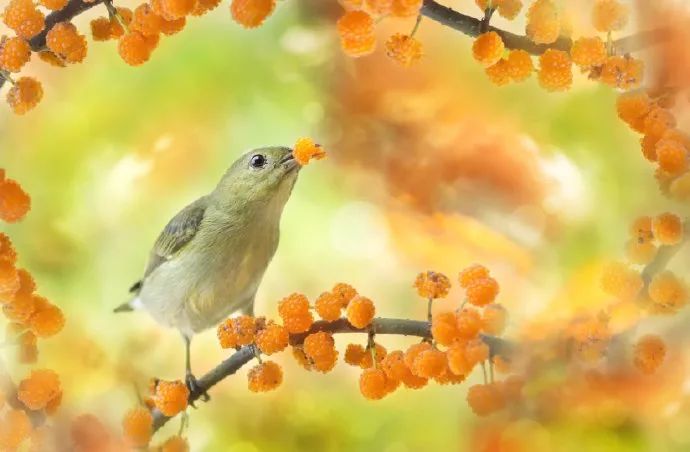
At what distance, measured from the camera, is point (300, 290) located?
67cm

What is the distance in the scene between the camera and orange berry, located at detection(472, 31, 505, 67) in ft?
1.48

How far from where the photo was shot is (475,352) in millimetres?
456

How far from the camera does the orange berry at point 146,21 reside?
485 mm

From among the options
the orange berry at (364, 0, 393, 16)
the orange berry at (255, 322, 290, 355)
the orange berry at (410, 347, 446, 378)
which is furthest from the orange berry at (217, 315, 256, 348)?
the orange berry at (364, 0, 393, 16)

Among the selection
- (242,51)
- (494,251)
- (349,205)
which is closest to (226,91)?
(242,51)

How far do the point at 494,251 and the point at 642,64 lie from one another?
0.62ft

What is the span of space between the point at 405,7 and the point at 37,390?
0.37 m

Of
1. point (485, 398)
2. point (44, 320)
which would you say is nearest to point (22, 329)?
point (44, 320)

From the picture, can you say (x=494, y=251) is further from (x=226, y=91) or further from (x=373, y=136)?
(x=226, y=91)

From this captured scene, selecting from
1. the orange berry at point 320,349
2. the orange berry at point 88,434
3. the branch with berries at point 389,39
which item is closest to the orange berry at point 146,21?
the branch with berries at point 389,39

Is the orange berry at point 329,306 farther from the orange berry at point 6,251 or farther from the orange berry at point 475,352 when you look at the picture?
the orange berry at point 6,251

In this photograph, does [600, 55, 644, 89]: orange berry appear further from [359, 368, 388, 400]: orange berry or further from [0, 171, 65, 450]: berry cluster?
[0, 171, 65, 450]: berry cluster

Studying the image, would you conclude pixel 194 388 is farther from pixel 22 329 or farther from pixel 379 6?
pixel 379 6

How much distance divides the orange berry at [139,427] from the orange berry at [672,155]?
414 millimetres
